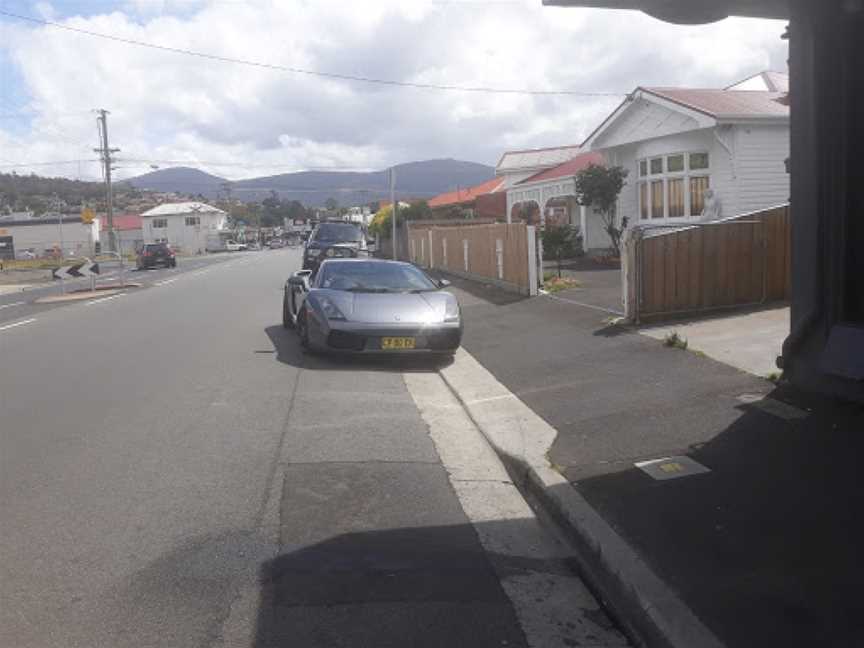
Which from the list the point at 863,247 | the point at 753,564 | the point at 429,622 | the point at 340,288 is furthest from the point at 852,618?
the point at 340,288

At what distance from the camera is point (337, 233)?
27.8 meters

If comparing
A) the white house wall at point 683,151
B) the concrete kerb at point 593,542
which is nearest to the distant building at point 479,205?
the white house wall at point 683,151

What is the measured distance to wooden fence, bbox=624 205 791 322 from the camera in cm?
1159

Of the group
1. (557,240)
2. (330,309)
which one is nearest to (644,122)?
(557,240)

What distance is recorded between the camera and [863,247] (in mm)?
6922

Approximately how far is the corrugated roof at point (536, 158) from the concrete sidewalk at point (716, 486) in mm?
30632

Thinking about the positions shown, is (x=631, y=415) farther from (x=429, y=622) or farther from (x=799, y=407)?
(x=429, y=622)

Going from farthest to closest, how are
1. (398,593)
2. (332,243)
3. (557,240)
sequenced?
(332,243), (557,240), (398,593)

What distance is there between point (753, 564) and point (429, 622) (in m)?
1.62

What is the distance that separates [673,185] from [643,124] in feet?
6.63

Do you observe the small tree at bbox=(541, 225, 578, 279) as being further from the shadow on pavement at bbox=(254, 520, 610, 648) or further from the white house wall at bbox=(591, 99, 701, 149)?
the shadow on pavement at bbox=(254, 520, 610, 648)

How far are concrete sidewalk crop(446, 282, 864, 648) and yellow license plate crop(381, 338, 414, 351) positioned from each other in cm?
129

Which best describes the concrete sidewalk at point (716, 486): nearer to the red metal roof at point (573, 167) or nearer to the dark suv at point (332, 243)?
the dark suv at point (332, 243)

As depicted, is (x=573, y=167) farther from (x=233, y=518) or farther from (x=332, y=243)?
(x=233, y=518)
